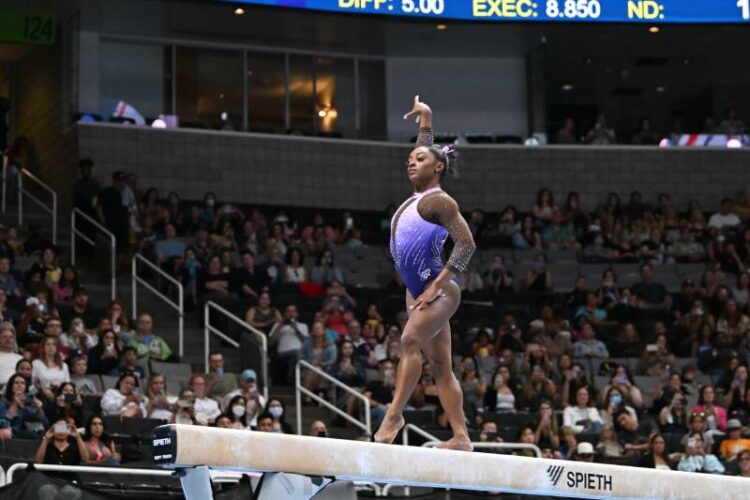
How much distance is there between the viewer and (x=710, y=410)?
16.9m

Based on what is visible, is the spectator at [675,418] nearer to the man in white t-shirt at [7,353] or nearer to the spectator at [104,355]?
the spectator at [104,355]

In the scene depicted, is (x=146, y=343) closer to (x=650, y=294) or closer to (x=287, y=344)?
(x=287, y=344)

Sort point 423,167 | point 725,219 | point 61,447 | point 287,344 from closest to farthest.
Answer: point 423,167 → point 61,447 → point 287,344 → point 725,219

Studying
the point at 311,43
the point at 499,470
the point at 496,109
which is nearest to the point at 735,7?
the point at 496,109

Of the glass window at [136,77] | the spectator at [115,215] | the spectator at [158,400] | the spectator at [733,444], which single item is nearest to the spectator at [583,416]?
the spectator at [733,444]

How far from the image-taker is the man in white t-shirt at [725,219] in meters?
23.9

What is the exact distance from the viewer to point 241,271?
1928 cm

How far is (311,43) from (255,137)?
1.98 m

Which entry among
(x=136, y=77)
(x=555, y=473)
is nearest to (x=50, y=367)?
(x=555, y=473)

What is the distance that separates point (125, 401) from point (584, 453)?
4384 millimetres

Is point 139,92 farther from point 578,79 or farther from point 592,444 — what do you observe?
point 592,444

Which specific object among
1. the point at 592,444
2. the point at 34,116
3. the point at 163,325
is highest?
the point at 34,116

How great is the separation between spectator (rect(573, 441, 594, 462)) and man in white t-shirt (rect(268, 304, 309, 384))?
3478mm

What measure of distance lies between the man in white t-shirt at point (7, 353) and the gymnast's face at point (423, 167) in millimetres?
6901
